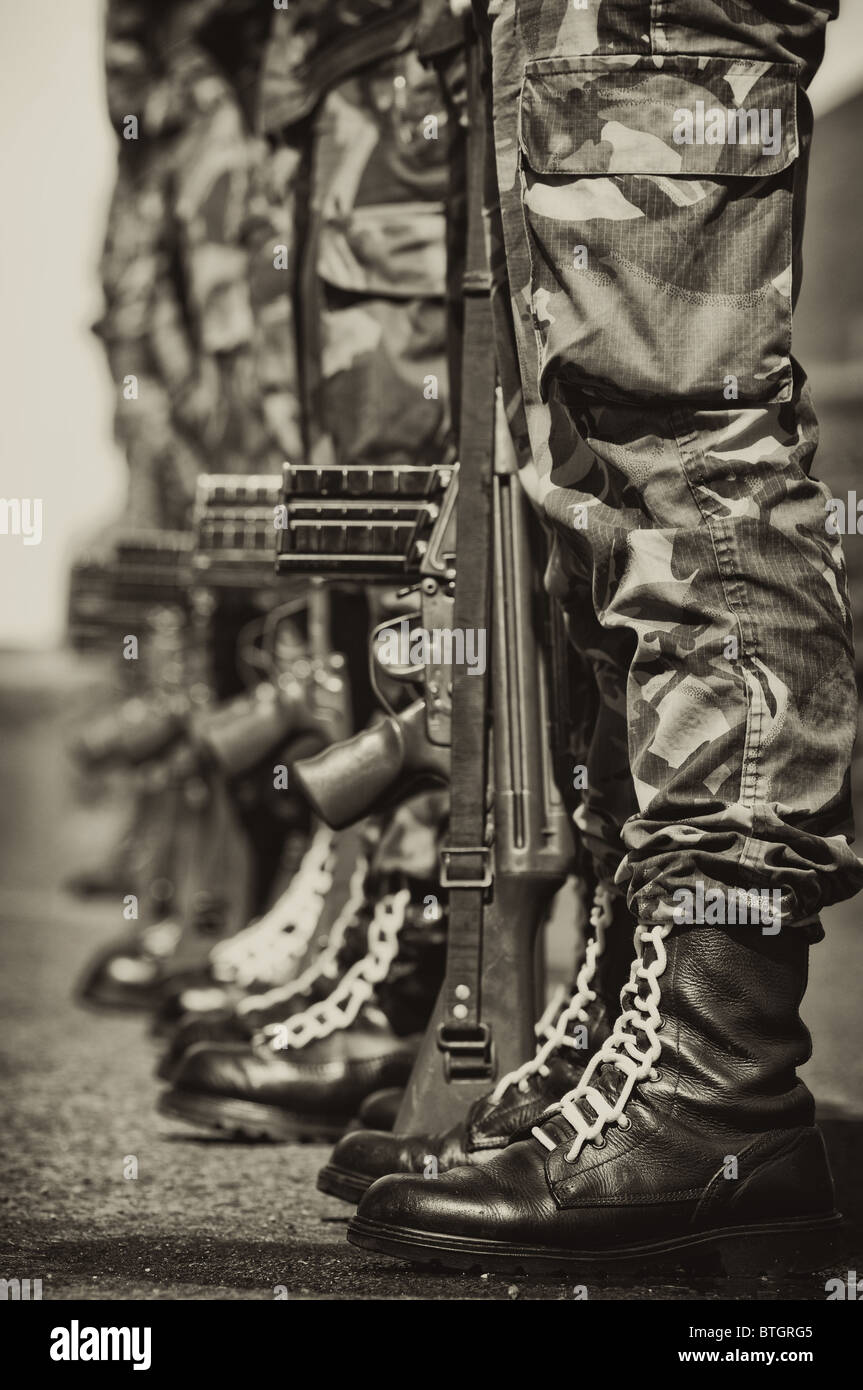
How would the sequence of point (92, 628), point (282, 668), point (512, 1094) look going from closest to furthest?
1. point (512, 1094)
2. point (282, 668)
3. point (92, 628)

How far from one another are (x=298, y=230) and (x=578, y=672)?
97 cm

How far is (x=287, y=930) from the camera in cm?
271

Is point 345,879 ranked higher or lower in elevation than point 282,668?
lower

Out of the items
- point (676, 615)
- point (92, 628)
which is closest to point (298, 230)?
point (676, 615)

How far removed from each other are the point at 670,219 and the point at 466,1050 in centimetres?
82

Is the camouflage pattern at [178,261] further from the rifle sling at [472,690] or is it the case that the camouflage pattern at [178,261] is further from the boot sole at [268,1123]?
the boot sole at [268,1123]

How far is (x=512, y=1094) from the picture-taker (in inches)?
63.2

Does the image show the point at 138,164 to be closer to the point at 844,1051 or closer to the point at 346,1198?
the point at 844,1051

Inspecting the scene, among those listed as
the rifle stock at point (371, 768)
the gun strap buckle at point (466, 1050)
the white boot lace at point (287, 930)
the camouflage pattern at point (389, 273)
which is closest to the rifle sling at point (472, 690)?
the gun strap buckle at point (466, 1050)

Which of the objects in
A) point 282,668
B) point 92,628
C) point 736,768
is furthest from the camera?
point 92,628

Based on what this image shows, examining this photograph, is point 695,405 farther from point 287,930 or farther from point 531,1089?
point 287,930

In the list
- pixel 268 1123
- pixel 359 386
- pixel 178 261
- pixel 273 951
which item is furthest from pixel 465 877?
pixel 178 261

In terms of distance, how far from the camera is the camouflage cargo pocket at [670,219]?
4.76 ft

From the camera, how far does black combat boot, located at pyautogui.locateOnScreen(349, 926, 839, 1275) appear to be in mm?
1395
